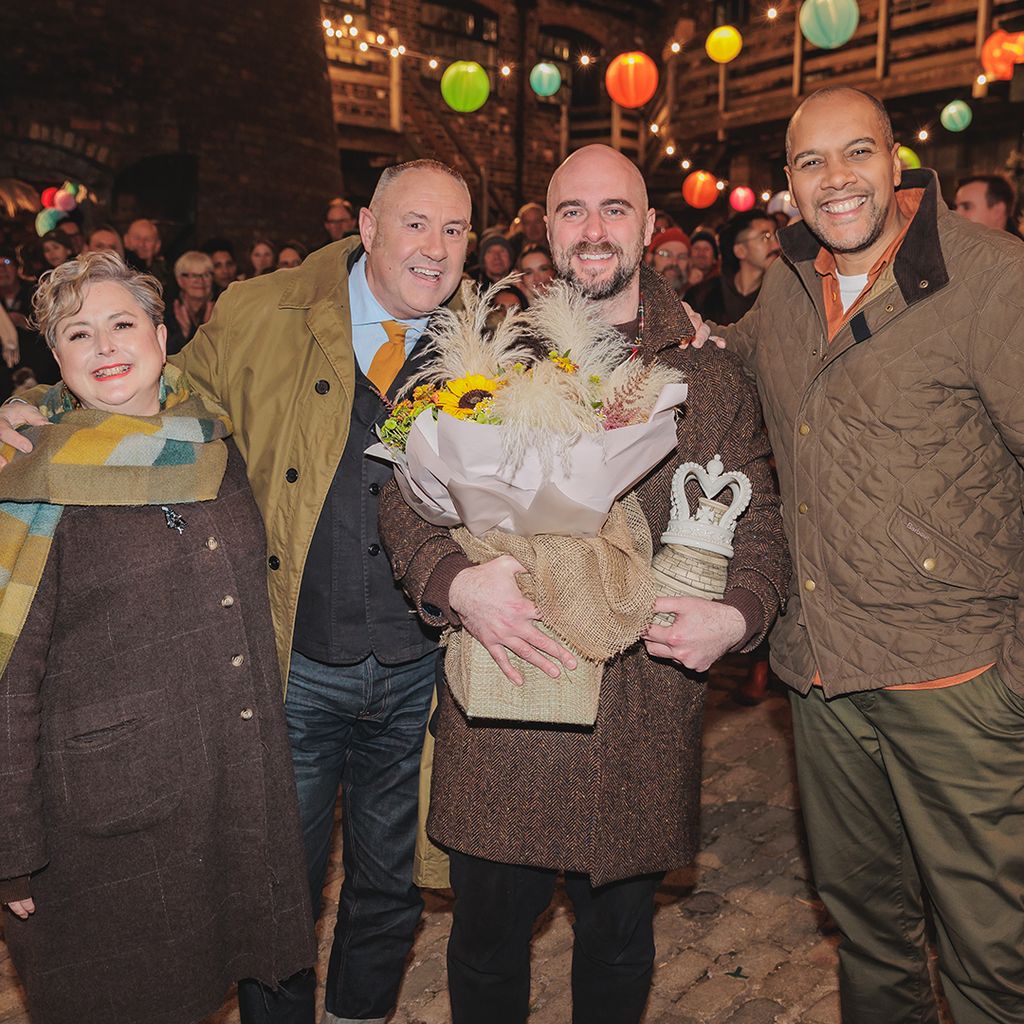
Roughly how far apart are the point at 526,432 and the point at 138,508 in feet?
3.02

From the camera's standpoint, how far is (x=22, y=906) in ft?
6.97

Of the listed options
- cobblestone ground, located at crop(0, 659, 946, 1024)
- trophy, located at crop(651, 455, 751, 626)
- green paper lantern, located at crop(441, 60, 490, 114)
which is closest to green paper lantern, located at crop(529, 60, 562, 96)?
green paper lantern, located at crop(441, 60, 490, 114)

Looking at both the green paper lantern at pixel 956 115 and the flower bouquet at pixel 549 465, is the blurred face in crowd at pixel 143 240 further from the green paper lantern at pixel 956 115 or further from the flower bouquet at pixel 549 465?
the green paper lantern at pixel 956 115

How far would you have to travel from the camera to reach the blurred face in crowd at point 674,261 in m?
7.41

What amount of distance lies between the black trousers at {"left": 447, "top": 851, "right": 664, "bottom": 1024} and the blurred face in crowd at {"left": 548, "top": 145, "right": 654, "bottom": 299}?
1428mm

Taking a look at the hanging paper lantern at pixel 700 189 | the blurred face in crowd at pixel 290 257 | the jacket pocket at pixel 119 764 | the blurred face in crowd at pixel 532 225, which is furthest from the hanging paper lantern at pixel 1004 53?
the jacket pocket at pixel 119 764

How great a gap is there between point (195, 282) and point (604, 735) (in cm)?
567

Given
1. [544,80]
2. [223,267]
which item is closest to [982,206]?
[223,267]

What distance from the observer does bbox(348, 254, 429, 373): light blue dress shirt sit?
8.79 ft

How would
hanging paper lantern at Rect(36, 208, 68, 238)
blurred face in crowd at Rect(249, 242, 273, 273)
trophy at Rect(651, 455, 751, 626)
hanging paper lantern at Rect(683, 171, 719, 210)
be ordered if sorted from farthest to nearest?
1. hanging paper lantern at Rect(683, 171, 719, 210)
2. hanging paper lantern at Rect(36, 208, 68, 238)
3. blurred face in crowd at Rect(249, 242, 273, 273)
4. trophy at Rect(651, 455, 751, 626)

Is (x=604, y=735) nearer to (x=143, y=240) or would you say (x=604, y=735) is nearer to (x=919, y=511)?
(x=919, y=511)

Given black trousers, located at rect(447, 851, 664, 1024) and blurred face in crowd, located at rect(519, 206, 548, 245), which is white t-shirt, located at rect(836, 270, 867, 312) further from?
blurred face in crowd, located at rect(519, 206, 548, 245)

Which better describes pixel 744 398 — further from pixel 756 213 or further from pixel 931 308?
pixel 756 213

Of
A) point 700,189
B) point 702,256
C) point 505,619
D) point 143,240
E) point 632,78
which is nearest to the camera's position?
point 505,619
